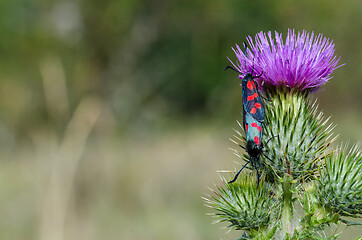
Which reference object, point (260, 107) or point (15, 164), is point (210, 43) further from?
point (260, 107)

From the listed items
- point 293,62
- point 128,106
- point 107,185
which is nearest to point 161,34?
point 128,106

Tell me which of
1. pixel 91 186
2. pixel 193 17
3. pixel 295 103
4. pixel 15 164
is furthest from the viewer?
pixel 193 17

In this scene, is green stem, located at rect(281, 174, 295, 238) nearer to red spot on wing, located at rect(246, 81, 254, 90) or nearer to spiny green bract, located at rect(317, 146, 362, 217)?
spiny green bract, located at rect(317, 146, 362, 217)

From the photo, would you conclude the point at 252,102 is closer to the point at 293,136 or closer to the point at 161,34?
the point at 293,136

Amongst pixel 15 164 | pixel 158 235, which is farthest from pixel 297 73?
pixel 15 164

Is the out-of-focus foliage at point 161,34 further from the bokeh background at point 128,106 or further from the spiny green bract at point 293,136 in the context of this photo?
the spiny green bract at point 293,136

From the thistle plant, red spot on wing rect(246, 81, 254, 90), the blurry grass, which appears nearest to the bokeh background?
the blurry grass

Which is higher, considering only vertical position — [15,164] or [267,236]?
[15,164]
